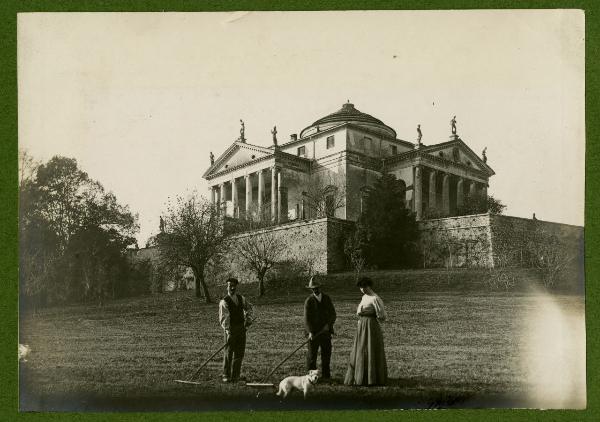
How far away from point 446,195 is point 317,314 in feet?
31.6

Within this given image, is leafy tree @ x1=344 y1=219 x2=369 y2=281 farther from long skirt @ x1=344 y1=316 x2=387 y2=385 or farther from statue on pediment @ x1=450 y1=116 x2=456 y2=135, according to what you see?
long skirt @ x1=344 y1=316 x2=387 y2=385

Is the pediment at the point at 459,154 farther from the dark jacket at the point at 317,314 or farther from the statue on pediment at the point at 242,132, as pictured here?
the dark jacket at the point at 317,314

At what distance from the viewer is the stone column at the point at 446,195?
18266 millimetres

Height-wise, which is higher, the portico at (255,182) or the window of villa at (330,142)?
the window of villa at (330,142)

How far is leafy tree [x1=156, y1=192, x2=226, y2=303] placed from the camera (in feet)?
47.2

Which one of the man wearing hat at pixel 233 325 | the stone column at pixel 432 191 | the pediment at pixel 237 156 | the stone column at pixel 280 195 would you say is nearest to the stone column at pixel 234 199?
the pediment at pixel 237 156

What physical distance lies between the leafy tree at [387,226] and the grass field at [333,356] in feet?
8.83

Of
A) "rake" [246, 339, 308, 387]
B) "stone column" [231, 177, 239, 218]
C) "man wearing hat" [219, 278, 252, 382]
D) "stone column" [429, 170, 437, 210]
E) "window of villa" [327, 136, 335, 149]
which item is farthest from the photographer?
"window of villa" [327, 136, 335, 149]

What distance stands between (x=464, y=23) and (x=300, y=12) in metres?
2.62

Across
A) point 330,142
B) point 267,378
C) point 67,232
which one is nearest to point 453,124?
point 267,378

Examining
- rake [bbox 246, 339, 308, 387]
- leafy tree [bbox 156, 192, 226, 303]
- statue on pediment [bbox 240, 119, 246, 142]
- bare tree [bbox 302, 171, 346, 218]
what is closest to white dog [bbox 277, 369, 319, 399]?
rake [bbox 246, 339, 308, 387]

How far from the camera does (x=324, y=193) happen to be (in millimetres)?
18328

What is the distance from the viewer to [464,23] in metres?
11.9

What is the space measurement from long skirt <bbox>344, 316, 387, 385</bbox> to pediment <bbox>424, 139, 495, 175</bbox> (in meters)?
4.41
